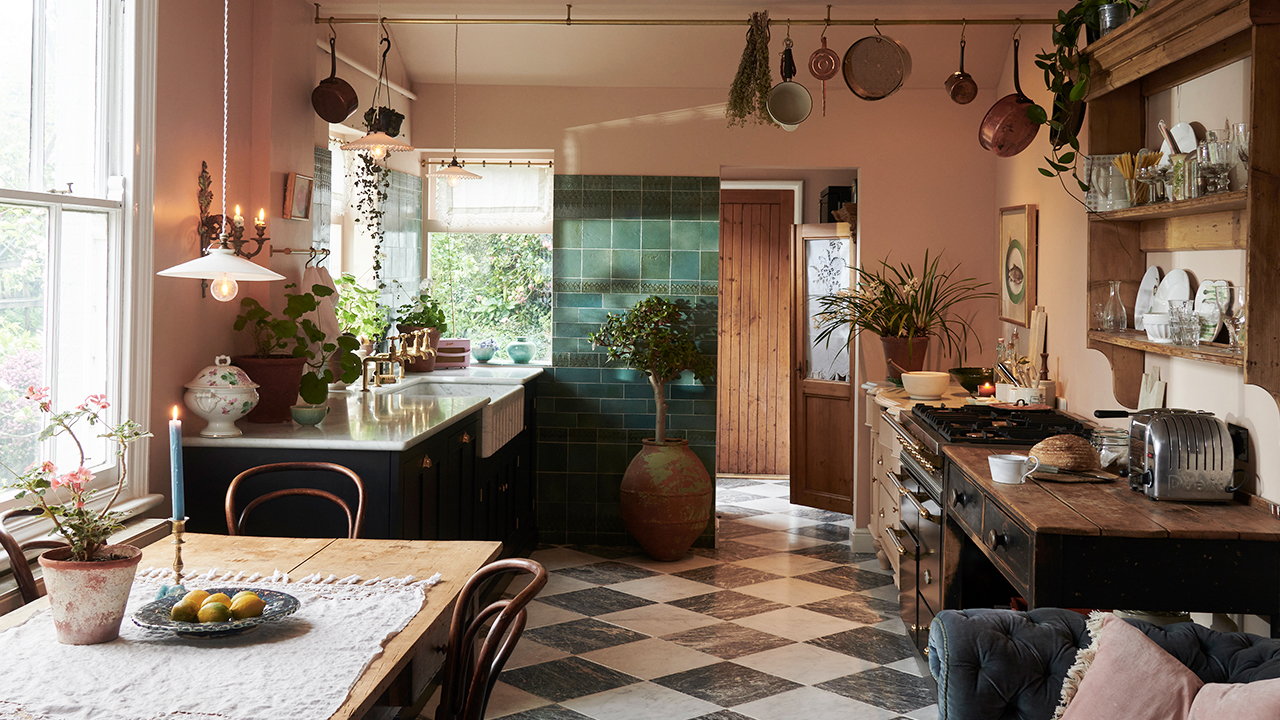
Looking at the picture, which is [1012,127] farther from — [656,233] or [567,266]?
[567,266]

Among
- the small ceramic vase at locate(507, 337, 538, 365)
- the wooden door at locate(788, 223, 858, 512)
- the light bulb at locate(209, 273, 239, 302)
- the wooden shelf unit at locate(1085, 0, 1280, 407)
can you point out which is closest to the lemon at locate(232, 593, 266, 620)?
the light bulb at locate(209, 273, 239, 302)

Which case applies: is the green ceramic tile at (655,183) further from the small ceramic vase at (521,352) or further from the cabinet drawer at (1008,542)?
the cabinet drawer at (1008,542)

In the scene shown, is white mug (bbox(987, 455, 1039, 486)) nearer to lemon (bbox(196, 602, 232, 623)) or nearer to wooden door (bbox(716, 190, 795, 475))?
lemon (bbox(196, 602, 232, 623))

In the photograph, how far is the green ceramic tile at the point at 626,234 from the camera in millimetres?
5828

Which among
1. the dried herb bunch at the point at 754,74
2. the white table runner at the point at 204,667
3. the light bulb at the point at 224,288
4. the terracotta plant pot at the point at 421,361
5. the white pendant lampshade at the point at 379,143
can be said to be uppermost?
the dried herb bunch at the point at 754,74

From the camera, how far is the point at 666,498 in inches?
214

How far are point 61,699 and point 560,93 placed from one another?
4728 millimetres

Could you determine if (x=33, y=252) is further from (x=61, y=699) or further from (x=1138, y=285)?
(x=1138, y=285)

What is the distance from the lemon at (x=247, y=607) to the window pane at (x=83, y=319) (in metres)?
1.35

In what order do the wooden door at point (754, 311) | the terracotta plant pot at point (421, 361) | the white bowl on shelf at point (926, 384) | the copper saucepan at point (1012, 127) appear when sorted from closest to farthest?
the copper saucepan at point (1012, 127)
the white bowl on shelf at point (926, 384)
the terracotta plant pot at point (421, 361)
the wooden door at point (754, 311)

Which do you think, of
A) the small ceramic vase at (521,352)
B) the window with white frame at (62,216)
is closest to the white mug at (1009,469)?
the window with white frame at (62,216)

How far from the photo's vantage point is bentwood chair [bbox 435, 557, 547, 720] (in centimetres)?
193

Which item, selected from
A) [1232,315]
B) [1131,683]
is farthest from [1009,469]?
[1131,683]

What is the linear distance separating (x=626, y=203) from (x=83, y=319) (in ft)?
10.9
